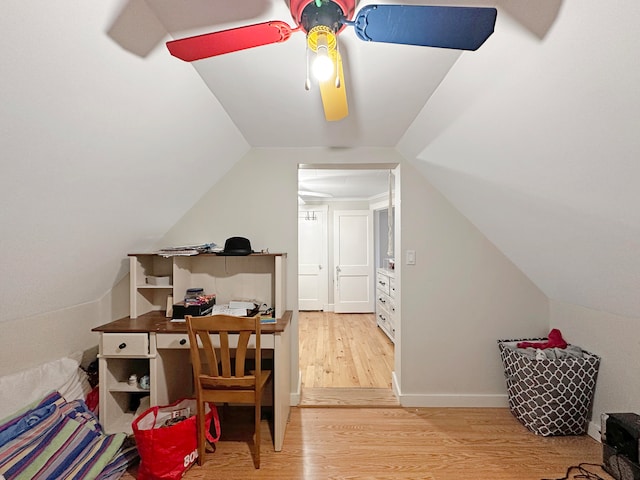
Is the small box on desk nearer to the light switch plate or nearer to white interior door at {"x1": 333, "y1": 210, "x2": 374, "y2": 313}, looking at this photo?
the light switch plate

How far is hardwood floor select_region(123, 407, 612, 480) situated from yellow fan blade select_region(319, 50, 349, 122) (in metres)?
2.03

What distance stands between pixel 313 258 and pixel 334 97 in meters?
4.89

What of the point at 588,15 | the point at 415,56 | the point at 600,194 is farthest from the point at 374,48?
the point at 600,194

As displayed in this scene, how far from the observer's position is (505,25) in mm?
1083

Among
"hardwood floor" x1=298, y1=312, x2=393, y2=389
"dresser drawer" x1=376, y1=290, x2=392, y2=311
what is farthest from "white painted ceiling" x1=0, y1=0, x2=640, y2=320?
"dresser drawer" x1=376, y1=290, x2=392, y2=311

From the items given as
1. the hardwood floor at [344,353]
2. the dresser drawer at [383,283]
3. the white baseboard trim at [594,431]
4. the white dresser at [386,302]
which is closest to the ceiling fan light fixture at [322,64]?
the hardwood floor at [344,353]

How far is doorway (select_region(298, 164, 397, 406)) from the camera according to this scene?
286 cm

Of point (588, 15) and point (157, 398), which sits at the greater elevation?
point (588, 15)

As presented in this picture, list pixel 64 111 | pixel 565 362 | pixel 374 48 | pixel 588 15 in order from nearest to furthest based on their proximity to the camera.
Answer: pixel 588 15
pixel 64 111
pixel 374 48
pixel 565 362

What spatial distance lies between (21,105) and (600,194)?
2.30 meters

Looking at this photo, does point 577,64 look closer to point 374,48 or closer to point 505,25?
A: point 505,25

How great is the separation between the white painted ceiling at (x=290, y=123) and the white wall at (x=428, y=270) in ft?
0.73

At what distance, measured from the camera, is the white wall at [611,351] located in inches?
75.8

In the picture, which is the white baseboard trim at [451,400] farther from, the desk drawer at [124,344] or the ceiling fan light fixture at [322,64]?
the ceiling fan light fixture at [322,64]
